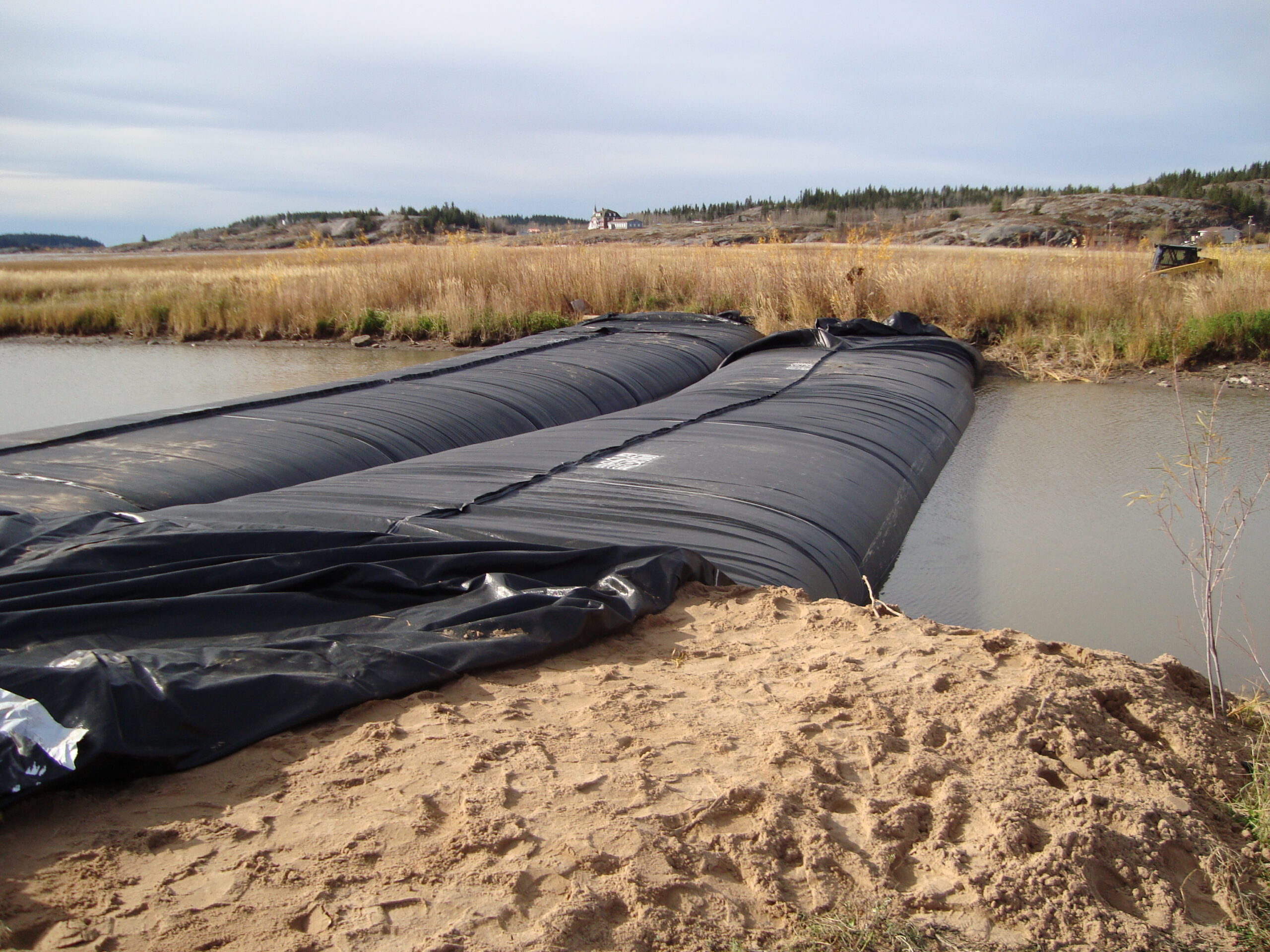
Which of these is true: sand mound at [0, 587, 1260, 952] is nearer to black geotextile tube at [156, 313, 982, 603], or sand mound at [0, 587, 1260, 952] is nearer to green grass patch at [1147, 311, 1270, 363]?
black geotextile tube at [156, 313, 982, 603]

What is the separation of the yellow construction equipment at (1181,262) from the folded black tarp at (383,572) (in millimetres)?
7237

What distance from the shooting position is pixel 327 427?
4613mm

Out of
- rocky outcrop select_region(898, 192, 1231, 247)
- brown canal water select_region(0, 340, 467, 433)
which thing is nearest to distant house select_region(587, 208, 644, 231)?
rocky outcrop select_region(898, 192, 1231, 247)

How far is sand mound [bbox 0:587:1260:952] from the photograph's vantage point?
1.34 meters

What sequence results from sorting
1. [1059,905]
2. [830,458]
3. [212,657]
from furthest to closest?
1. [830,458]
2. [212,657]
3. [1059,905]

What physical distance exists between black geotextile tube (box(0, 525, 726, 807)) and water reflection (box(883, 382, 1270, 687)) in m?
1.29

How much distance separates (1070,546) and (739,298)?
263 inches

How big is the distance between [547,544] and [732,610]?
0.59 meters

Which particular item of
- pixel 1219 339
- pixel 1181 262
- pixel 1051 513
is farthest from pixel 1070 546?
pixel 1181 262

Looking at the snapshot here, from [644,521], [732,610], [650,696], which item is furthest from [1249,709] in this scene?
[644,521]

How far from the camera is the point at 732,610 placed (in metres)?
2.53

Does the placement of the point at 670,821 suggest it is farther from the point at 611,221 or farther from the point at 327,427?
the point at 611,221

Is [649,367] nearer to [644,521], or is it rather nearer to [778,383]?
[778,383]

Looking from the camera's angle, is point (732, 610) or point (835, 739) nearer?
point (835, 739)
